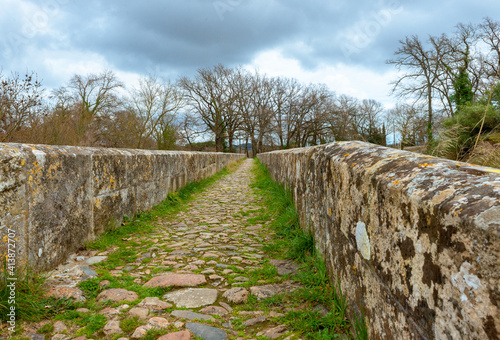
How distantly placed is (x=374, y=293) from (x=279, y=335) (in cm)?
70

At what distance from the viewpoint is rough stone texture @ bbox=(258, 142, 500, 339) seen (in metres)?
0.72

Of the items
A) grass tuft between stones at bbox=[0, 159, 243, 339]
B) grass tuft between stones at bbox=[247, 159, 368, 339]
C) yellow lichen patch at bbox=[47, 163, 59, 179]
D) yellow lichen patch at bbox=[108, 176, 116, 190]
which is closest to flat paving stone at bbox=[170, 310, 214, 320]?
grass tuft between stones at bbox=[0, 159, 243, 339]

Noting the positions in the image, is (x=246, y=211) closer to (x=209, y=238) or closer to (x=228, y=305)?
(x=209, y=238)

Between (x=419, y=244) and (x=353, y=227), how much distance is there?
72 centimetres

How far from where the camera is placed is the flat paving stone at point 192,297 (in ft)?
7.02

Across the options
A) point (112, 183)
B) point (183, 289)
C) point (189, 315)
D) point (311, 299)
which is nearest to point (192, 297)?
point (183, 289)

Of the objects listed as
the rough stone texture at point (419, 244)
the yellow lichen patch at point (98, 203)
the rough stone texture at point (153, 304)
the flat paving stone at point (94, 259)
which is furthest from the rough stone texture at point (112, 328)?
the yellow lichen patch at point (98, 203)

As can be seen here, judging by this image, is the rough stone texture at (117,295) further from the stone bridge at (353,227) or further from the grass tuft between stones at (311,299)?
the grass tuft between stones at (311,299)

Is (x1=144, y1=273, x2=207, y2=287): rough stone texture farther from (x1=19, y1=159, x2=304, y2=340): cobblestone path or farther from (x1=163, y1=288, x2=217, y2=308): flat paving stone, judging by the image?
(x1=163, y1=288, x2=217, y2=308): flat paving stone

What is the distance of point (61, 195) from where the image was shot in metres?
2.70

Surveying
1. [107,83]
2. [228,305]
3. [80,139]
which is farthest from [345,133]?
[228,305]

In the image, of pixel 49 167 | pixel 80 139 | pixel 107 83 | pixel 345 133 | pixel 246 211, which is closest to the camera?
pixel 49 167

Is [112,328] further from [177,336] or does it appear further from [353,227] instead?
[353,227]

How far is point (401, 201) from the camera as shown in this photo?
111 centimetres
